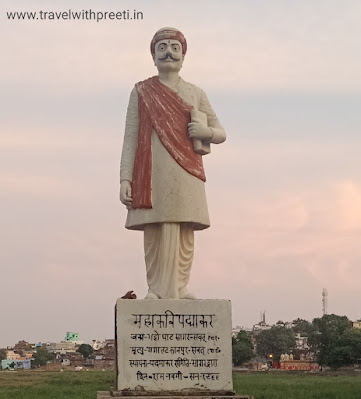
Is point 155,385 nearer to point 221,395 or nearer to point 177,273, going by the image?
point 221,395

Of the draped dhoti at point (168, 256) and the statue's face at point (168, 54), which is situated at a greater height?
the statue's face at point (168, 54)

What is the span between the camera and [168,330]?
30.8 feet

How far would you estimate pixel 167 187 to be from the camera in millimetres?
9883

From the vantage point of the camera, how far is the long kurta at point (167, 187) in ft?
32.3

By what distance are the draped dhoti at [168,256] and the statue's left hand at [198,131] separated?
112 cm

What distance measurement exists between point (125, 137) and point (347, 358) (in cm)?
4423

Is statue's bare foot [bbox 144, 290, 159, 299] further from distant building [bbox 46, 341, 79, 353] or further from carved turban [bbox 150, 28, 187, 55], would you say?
distant building [bbox 46, 341, 79, 353]

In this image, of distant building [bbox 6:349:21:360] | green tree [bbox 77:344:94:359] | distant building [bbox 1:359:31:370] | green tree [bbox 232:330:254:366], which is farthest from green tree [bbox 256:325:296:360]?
distant building [bbox 6:349:21:360]

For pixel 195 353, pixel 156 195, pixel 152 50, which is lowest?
pixel 195 353

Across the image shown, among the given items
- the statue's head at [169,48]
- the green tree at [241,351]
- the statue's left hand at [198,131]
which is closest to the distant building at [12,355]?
the green tree at [241,351]

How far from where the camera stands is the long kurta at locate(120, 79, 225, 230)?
9.84 metres

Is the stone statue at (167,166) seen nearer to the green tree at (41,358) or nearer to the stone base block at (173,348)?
the stone base block at (173,348)

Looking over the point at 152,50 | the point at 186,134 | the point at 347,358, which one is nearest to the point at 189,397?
the point at 186,134

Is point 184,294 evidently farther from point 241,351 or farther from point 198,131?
point 241,351
